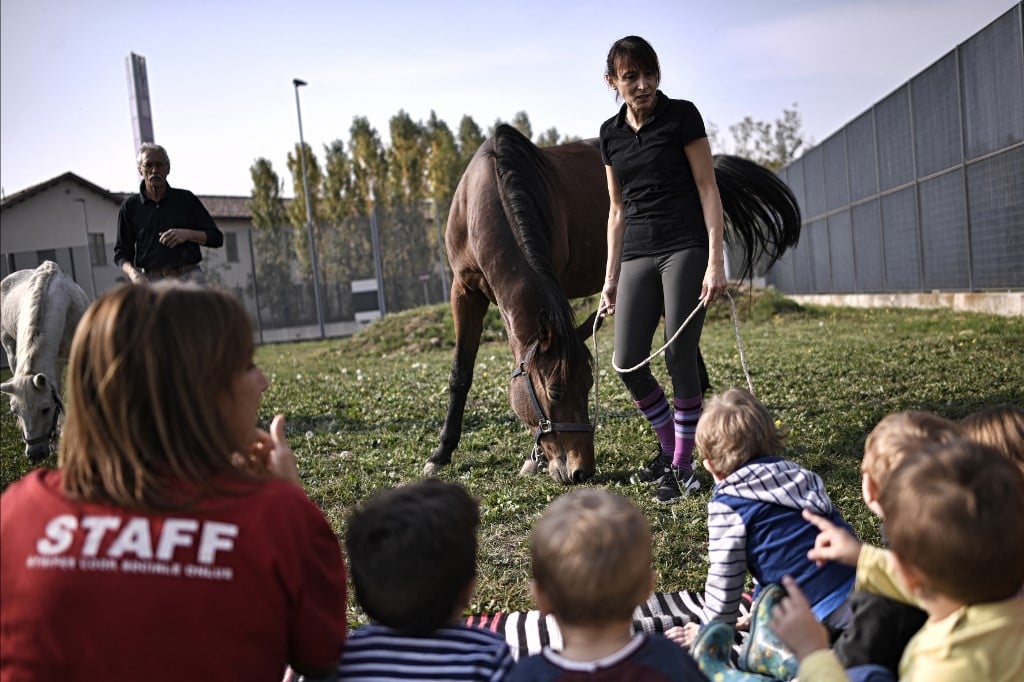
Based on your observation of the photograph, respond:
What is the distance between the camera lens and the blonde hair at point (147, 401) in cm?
160

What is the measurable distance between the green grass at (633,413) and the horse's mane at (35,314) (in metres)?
0.88

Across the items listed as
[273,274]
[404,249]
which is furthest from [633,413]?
[273,274]

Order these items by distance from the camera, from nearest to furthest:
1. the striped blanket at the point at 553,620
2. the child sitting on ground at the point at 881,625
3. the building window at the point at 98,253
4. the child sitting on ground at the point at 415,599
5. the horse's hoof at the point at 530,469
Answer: the child sitting on ground at the point at 415,599
the child sitting on ground at the point at 881,625
the striped blanket at the point at 553,620
the horse's hoof at the point at 530,469
the building window at the point at 98,253

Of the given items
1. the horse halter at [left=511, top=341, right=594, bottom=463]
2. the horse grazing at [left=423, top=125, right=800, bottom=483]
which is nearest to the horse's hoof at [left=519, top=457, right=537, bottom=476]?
the horse grazing at [left=423, top=125, right=800, bottom=483]

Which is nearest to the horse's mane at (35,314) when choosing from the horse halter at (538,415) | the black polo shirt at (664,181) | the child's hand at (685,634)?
the horse halter at (538,415)

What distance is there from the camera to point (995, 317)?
10.2 metres

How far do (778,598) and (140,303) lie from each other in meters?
1.60

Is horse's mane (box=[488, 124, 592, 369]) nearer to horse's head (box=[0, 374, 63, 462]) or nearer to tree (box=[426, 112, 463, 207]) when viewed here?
horse's head (box=[0, 374, 63, 462])

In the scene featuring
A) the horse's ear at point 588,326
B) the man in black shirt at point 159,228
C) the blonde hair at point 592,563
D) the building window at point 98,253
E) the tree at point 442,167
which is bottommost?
the blonde hair at point 592,563

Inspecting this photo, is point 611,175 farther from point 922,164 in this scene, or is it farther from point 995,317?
point 922,164

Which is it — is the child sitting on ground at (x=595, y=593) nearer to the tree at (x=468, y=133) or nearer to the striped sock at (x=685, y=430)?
the striped sock at (x=685, y=430)

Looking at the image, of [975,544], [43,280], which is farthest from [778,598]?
[43,280]

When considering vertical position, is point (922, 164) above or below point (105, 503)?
above

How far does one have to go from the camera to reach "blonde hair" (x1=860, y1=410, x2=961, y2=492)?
2014mm
